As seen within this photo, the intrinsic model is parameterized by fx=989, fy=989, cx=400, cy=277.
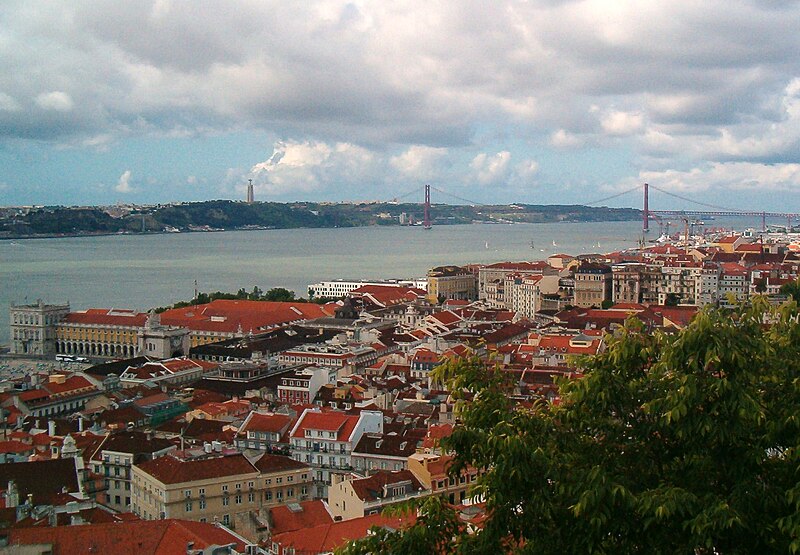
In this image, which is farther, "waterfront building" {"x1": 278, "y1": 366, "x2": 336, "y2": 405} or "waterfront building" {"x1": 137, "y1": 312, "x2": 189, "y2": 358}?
"waterfront building" {"x1": 137, "y1": 312, "x2": 189, "y2": 358}

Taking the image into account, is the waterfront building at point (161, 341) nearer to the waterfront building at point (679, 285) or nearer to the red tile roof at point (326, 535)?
the waterfront building at point (679, 285)

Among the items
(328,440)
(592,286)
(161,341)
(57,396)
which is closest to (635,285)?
(592,286)

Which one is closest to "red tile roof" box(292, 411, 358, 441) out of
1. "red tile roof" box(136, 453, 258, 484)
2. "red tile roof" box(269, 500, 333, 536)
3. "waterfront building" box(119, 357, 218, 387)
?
"red tile roof" box(136, 453, 258, 484)

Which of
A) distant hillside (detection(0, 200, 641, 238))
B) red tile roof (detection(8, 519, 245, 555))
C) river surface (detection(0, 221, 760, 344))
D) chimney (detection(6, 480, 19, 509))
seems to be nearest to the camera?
red tile roof (detection(8, 519, 245, 555))

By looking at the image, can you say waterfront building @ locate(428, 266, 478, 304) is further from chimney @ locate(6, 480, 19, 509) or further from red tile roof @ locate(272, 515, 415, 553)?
red tile roof @ locate(272, 515, 415, 553)

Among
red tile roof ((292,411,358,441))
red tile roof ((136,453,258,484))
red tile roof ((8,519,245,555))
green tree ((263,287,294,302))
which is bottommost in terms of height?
green tree ((263,287,294,302))

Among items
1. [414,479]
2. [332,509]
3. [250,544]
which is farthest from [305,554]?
[414,479]

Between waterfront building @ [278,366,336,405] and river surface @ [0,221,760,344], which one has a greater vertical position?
waterfront building @ [278,366,336,405]

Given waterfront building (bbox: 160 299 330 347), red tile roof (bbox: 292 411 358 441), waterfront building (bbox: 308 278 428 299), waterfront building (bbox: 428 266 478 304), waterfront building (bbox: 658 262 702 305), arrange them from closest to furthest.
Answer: red tile roof (bbox: 292 411 358 441) < waterfront building (bbox: 160 299 330 347) < waterfront building (bbox: 658 262 702 305) < waterfront building (bbox: 428 266 478 304) < waterfront building (bbox: 308 278 428 299)
